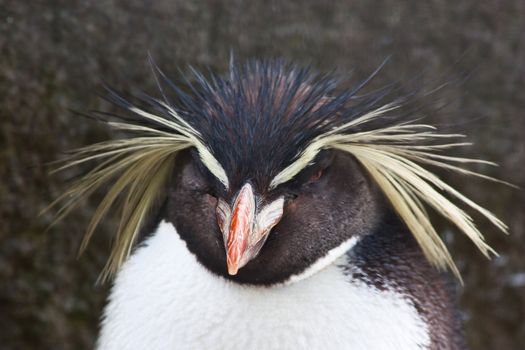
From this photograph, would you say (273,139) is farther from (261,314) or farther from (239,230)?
(261,314)

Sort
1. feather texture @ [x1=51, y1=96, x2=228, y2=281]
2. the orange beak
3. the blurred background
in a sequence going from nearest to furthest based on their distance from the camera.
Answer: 1. the orange beak
2. feather texture @ [x1=51, y1=96, x2=228, y2=281]
3. the blurred background

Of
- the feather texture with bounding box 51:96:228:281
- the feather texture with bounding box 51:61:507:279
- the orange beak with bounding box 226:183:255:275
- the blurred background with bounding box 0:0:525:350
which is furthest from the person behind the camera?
the blurred background with bounding box 0:0:525:350

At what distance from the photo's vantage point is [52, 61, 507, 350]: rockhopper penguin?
1.54m

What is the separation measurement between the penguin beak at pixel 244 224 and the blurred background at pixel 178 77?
3.38 ft

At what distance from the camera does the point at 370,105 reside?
1.68 metres

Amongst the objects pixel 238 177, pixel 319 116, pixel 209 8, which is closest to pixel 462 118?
pixel 209 8

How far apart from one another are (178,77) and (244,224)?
114 cm

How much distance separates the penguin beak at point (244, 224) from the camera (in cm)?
142

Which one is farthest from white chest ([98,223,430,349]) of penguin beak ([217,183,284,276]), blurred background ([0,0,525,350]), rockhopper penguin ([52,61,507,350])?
blurred background ([0,0,525,350])

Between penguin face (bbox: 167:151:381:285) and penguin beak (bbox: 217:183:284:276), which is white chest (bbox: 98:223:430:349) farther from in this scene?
penguin beak (bbox: 217:183:284:276)

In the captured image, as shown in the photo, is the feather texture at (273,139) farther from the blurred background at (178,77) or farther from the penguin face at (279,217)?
the blurred background at (178,77)

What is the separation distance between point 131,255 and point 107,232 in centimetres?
73

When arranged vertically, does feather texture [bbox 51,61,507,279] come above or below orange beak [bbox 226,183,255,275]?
above

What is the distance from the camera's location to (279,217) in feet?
5.00
